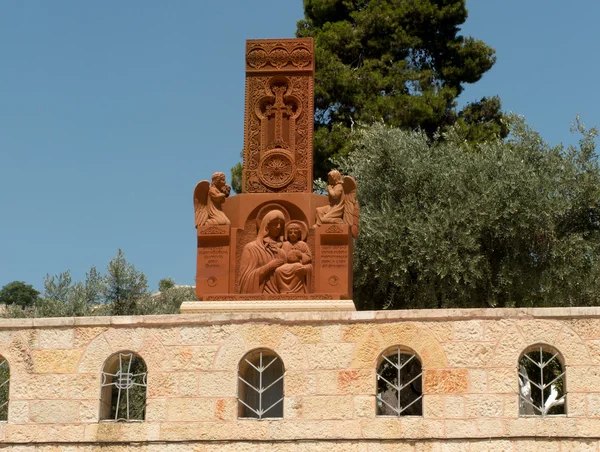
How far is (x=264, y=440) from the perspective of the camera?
32.1ft

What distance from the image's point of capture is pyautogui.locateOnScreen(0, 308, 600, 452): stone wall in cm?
957

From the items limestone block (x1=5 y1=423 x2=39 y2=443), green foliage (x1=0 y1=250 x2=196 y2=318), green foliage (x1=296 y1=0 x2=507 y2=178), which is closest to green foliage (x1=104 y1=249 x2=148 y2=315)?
green foliage (x1=0 y1=250 x2=196 y2=318)

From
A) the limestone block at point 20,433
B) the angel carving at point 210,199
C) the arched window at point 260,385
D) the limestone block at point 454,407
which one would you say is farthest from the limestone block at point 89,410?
the limestone block at point 454,407

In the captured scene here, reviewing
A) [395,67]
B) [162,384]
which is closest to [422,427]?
[162,384]

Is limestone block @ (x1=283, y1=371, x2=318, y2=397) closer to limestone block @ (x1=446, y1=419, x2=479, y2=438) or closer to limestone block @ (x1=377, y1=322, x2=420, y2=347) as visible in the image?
limestone block @ (x1=377, y1=322, x2=420, y2=347)

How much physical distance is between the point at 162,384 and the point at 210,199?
282 centimetres

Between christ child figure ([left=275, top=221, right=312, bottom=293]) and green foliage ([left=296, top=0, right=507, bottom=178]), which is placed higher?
green foliage ([left=296, top=0, right=507, bottom=178])

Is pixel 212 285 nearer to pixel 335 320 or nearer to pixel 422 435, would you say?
pixel 335 320

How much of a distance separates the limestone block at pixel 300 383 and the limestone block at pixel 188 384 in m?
0.87

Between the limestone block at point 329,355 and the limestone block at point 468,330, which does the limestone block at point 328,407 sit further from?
the limestone block at point 468,330

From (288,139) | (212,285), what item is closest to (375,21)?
(288,139)

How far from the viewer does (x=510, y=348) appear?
382 inches

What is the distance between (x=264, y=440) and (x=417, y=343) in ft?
5.56

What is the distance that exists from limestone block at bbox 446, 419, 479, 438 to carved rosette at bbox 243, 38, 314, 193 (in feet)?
12.3
